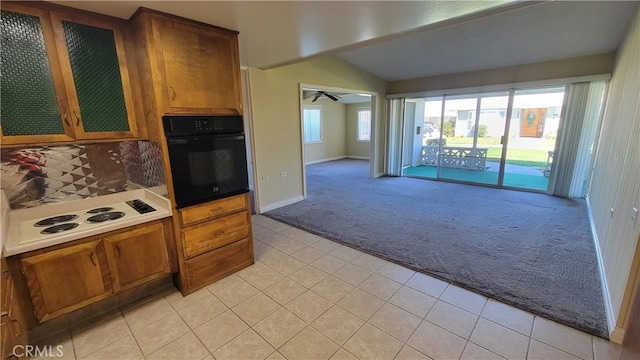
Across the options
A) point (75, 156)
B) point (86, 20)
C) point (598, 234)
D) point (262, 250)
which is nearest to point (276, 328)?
point (262, 250)

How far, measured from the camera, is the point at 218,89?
2.32 meters

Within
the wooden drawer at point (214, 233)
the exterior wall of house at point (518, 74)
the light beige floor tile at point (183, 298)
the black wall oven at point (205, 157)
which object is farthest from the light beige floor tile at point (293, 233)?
the exterior wall of house at point (518, 74)

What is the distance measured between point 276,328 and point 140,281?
1.19m

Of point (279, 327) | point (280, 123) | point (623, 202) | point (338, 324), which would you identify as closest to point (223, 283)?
point (279, 327)

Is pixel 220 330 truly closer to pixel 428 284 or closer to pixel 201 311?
pixel 201 311

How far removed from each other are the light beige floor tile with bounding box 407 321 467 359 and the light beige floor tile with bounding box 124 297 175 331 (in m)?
1.89

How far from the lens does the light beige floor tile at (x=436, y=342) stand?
171 centimetres

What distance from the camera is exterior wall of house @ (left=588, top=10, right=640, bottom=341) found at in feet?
5.70

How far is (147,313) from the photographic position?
2129 mm

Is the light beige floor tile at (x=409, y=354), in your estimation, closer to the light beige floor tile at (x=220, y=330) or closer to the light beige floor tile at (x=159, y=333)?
the light beige floor tile at (x=220, y=330)

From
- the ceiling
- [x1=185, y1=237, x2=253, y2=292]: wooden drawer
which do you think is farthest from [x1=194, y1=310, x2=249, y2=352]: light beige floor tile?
the ceiling

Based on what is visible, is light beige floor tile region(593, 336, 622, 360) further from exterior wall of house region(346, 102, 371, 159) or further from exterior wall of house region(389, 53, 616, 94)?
exterior wall of house region(346, 102, 371, 159)

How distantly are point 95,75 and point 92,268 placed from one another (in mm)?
1419

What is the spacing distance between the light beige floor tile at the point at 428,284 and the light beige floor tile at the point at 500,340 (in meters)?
0.41
